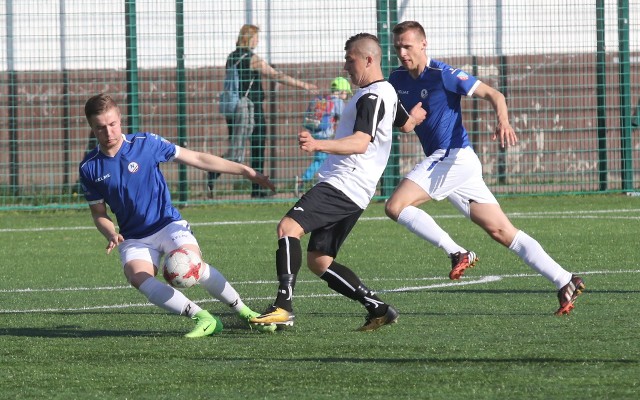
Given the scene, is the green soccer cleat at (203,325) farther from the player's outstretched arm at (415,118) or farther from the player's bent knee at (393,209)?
the player's bent knee at (393,209)

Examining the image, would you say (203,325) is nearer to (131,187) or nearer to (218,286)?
(218,286)

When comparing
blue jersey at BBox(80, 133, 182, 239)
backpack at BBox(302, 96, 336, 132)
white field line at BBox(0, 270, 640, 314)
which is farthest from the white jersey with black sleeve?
backpack at BBox(302, 96, 336, 132)

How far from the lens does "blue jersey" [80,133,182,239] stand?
7.36m

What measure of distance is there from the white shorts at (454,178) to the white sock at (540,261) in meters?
0.53

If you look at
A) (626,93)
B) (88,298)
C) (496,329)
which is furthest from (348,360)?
(626,93)

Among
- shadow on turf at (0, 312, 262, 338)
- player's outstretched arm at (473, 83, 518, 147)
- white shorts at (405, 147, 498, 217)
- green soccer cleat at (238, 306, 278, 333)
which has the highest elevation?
player's outstretched arm at (473, 83, 518, 147)

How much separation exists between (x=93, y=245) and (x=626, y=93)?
8.03 m

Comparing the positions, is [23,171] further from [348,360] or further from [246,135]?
[348,360]

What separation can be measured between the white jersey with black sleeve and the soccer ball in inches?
32.6

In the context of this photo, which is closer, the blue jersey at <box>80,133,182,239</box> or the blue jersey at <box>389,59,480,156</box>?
the blue jersey at <box>80,133,182,239</box>

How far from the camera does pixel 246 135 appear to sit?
16.6 m

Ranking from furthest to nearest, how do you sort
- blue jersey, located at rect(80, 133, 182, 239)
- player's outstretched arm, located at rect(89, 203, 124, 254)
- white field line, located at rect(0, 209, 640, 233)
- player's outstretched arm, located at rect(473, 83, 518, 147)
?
white field line, located at rect(0, 209, 640, 233)
player's outstretched arm, located at rect(473, 83, 518, 147)
blue jersey, located at rect(80, 133, 182, 239)
player's outstretched arm, located at rect(89, 203, 124, 254)

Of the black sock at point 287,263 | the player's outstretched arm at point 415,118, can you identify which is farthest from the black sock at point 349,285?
the player's outstretched arm at point 415,118

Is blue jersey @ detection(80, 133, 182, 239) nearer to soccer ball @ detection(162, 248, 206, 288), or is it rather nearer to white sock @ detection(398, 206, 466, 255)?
soccer ball @ detection(162, 248, 206, 288)
